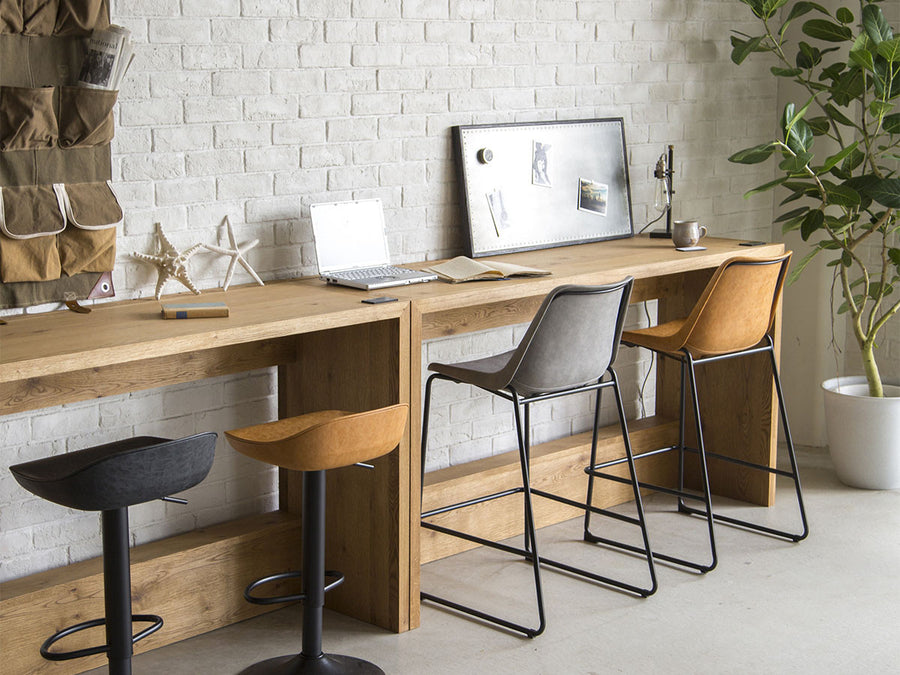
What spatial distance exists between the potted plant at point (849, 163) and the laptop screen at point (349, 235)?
1503 millimetres

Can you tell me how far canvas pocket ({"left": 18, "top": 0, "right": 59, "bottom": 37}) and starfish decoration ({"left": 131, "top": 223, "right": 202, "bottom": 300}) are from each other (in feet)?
2.02

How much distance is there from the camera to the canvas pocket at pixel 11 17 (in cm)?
276

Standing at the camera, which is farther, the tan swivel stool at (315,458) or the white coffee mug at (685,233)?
the white coffee mug at (685,233)

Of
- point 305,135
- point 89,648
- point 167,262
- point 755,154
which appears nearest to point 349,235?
point 305,135

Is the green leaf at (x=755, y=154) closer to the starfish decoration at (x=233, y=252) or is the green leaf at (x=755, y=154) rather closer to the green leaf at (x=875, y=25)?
the green leaf at (x=875, y=25)

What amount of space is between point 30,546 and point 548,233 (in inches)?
83.4

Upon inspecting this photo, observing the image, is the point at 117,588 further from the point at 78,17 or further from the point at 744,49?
the point at 744,49

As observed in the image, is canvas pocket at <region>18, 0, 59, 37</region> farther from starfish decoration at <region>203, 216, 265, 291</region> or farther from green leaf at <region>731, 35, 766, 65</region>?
green leaf at <region>731, 35, 766, 65</region>

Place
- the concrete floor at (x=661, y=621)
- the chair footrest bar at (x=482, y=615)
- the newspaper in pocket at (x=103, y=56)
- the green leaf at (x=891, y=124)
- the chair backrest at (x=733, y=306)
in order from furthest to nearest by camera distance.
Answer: the green leaf at (x=891, y=124)
the chair backrest at (x=733, y=306)
the chair footrest bar at (x=482, y=615)
the concrete floor at (x=661, y=621)
the newspaper in pocket at (x=103, y=56)

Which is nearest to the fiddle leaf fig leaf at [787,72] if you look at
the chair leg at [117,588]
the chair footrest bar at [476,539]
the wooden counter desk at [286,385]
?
the wooden counter desk at [286,385]

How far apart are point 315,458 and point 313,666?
627 millimetres

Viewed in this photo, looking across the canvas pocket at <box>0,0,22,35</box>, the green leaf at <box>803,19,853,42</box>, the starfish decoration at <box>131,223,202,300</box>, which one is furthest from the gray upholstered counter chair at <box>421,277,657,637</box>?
the green leaf at <box>803,19,853,42</box>

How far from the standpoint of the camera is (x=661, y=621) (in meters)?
3.41

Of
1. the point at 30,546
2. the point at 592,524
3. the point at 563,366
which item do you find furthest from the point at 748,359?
the point at 30,546
